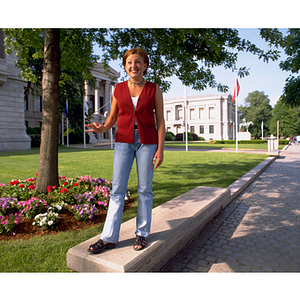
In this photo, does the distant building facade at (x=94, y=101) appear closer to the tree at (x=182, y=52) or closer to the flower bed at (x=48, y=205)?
the tree at (x=182, y=52)

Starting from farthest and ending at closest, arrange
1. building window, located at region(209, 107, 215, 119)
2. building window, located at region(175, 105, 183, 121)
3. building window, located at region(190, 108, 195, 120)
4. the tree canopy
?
building window, located at region(175, 105, 183, 121), building window, located at region(190, 108, 195, 120), building window, located at region(209, 107, 215, 119), the tree canopy

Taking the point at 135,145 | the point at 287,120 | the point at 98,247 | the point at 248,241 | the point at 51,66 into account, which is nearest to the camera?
the point at 98,247

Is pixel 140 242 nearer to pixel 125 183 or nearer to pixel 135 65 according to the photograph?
pixel 125 183

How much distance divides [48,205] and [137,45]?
177 inches

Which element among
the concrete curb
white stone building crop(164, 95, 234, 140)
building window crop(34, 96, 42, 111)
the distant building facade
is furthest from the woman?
white stone building crop(164, 95, 234, 140)

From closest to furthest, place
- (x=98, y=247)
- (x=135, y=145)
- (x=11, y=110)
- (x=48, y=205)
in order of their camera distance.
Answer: (x=98, y=247)
(x=135, y=145)
(x=48, y=205)
(x=11, y=110)

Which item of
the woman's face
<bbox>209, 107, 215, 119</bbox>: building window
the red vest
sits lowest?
the red vest


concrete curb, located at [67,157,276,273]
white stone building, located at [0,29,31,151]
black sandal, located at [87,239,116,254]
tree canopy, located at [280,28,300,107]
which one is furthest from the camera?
white stone building, located at [0,29,31,151]

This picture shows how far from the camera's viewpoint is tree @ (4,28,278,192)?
4684 millimetres

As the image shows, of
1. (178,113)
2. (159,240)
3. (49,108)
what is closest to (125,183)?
(159,240)

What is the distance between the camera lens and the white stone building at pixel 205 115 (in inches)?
2872

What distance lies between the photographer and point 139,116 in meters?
2.45

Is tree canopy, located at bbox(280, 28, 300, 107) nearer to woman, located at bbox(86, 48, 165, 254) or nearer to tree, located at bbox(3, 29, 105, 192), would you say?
tree, located at bbox(3, 29, 105, 192)

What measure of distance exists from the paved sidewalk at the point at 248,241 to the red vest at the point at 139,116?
59.4 inches
